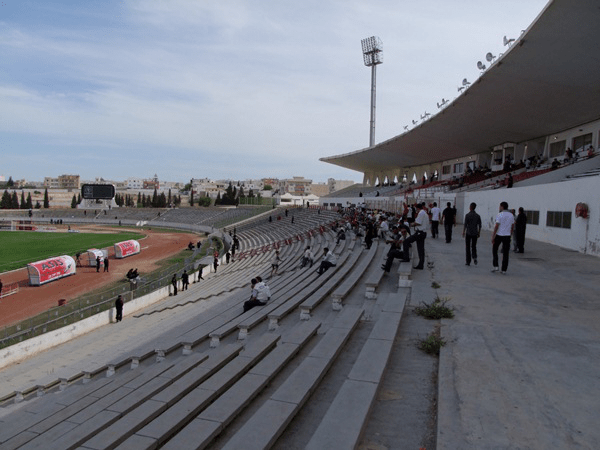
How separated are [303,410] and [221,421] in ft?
Result: 2.43

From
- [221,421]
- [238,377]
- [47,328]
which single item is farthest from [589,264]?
[47,328]

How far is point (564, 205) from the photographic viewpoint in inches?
571

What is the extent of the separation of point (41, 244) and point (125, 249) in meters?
14.9

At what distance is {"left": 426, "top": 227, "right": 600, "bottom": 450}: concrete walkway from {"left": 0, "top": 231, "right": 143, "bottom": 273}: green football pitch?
35.4 meters

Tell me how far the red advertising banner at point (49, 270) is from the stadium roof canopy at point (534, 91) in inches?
1118

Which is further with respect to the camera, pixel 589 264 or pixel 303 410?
pixel 589 264

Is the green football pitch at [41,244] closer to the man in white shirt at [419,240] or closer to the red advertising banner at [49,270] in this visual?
the red advertising banner at [49,270]

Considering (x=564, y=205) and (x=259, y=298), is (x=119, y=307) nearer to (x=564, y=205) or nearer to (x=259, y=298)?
(x=259, y=298)

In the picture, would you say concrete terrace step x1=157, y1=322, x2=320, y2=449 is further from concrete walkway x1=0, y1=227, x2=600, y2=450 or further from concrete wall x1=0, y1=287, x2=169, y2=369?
concrete wall x1=0, y1=287, x2=169, y2=369

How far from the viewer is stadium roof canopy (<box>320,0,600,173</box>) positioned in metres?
17.1

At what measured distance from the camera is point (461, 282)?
866 centimetres

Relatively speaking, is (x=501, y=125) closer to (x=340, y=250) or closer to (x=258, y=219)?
(x=340, y=250)

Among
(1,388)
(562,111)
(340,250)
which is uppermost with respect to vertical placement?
(562,111)

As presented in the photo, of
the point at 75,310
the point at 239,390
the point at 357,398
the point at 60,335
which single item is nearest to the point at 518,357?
the point at 357,398
